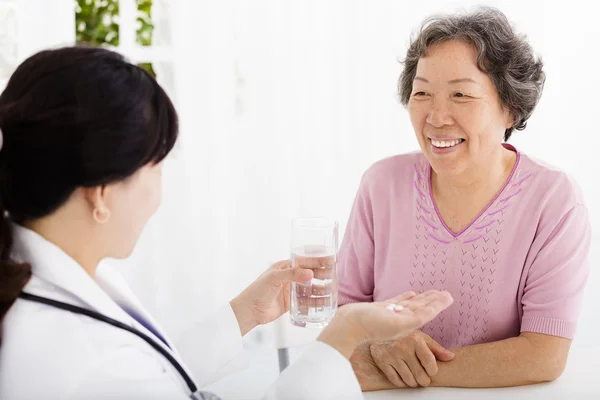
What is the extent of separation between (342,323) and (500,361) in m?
0.53

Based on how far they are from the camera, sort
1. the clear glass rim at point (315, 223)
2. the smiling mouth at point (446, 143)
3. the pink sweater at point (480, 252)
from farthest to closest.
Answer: the smiling mouth at point (446, 143)
the pink sweater at point (480, 252)
the clear glass rim at point (315, 223)

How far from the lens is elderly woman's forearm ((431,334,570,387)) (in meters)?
1.66

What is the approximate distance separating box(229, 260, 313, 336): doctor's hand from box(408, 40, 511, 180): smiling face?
1.81 ft

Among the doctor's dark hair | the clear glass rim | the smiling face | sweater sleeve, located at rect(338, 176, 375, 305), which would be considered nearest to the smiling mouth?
the smiling face

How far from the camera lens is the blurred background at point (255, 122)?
3.76 m

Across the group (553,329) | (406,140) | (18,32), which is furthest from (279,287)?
(18,32)

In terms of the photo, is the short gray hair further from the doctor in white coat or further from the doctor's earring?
the doctor's earring

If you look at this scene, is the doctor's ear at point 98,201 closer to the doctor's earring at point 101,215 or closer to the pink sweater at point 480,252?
the doctor's earring at point 101,215

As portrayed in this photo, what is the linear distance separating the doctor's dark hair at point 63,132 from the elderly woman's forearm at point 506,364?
904mm

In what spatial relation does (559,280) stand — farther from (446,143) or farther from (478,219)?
(446,143)

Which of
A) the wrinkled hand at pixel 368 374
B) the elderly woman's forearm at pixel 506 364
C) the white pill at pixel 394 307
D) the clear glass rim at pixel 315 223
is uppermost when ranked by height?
the clear glass rim at pixel 315 223

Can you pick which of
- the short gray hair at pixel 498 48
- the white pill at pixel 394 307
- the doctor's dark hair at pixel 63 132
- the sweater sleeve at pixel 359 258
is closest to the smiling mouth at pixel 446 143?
the short gray hair at pixel 498 48

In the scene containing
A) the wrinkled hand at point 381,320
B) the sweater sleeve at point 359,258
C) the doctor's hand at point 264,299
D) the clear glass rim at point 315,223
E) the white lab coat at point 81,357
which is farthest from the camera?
the sweater sleeve at point 359,258

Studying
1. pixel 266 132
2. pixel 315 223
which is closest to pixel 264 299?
pixel 315 223
